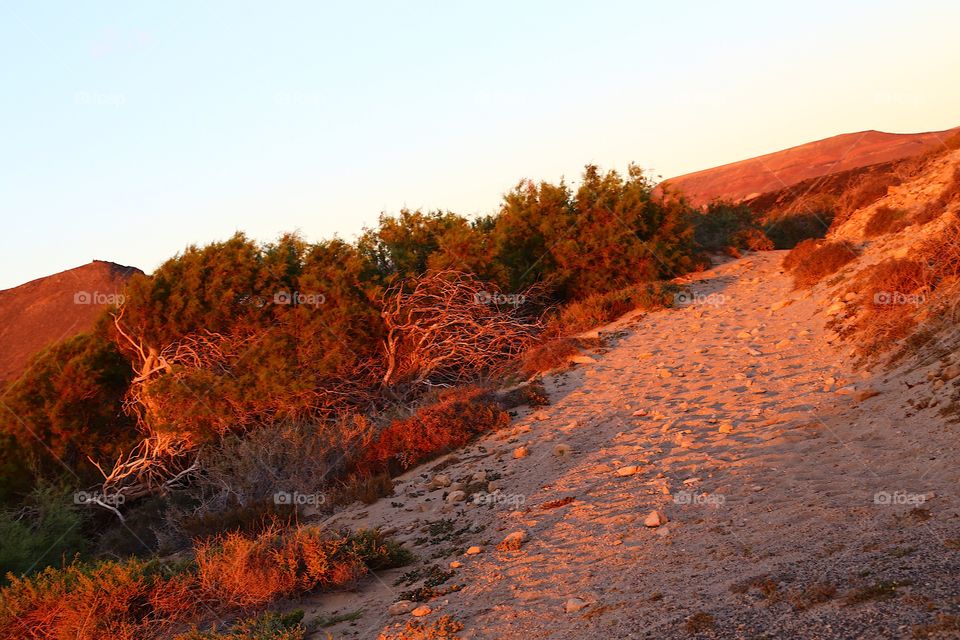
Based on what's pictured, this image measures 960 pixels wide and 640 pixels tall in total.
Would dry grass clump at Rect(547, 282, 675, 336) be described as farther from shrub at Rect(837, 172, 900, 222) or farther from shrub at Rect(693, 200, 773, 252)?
shrub at Rect(837, 172, 900, 222)

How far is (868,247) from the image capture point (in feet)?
48.4

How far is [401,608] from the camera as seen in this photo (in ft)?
17.0

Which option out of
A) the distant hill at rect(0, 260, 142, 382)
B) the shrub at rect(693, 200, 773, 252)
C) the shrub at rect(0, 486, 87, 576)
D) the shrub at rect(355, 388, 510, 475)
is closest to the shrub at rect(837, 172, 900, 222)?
the shrub at rect(693, 200, 773, 252)

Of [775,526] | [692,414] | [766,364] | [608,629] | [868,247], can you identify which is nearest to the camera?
[608,629]

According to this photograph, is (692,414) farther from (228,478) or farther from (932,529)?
(228,478)

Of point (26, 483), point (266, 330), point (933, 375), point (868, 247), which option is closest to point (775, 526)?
point (933, 375)

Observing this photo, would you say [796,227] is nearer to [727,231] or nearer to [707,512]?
[727,231]

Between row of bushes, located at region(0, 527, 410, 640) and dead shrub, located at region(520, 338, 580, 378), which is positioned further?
dead shrub, located at region(520, 338, 580, 378)

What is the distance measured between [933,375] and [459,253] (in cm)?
991

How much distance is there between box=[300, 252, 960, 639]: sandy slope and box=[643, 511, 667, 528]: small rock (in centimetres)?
12

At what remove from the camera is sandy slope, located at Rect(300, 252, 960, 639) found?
12.3ft

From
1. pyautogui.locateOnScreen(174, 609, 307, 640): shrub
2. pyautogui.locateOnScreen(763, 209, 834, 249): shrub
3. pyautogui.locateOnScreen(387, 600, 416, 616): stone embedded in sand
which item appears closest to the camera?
pyautogui.locateOnScreen(174, 609, 307, 640): shrub

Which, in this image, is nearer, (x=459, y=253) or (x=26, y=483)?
(x=26, y=483)

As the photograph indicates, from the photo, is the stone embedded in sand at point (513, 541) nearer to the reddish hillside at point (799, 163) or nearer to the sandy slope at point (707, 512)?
the sandy slope at point (707, 512)
